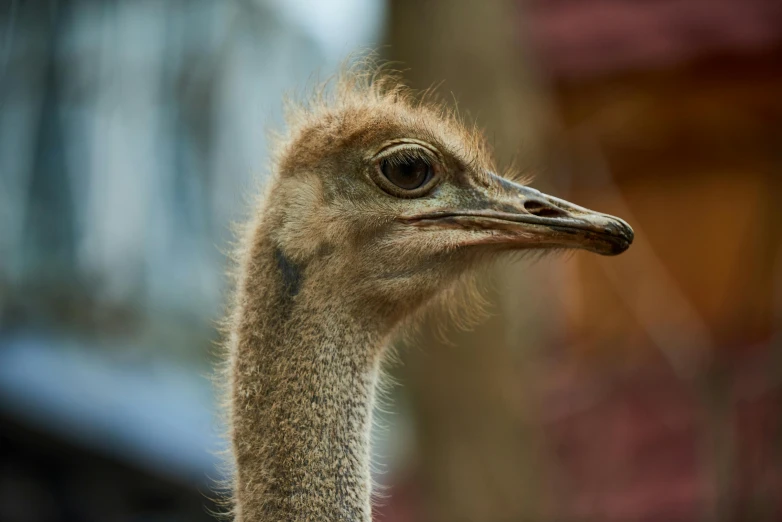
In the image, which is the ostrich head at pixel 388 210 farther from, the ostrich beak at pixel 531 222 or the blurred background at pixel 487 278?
the blurred background at pixel 487 278

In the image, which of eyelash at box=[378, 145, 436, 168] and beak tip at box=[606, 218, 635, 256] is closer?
beak tip at box=[606, 218, 635, 256]

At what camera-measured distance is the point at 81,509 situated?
747 cm

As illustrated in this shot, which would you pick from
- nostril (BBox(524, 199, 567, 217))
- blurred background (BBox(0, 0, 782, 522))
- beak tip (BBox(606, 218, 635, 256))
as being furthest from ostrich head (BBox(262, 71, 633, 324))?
blurred background (BBox(0, 0, 782, 522))

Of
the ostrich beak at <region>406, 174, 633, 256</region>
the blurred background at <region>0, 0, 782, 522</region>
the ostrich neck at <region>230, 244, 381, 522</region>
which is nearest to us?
the ostrich neck at <region>230, 244, 381, 522</region>

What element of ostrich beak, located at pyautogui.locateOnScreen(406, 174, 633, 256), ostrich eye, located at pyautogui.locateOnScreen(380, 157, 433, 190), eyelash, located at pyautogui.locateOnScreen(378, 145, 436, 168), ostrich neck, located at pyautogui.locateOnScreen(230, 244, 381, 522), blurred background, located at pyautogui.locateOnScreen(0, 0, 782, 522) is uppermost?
blurred background, located at pyautogui.locateOnScreen(0, 0, 782, 522)

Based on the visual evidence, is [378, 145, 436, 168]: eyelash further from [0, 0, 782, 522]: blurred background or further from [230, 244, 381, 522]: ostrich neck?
[0, 0, 782, 522]: blurred background

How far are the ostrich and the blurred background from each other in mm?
874

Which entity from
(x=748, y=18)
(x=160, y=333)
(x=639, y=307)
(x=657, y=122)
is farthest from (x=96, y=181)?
(x=748, y=18)

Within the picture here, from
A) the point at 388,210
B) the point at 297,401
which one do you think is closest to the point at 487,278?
the point at 388,210

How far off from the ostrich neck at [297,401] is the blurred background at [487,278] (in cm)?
121

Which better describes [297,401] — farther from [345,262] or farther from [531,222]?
[531,222]

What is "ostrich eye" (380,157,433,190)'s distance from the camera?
109 inches

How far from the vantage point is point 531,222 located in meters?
2.72

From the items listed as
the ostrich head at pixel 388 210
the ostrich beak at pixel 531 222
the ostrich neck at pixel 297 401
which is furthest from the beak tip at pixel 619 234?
the ostrich neck at pixel 297 401
